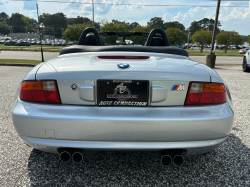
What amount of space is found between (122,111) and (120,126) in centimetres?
13

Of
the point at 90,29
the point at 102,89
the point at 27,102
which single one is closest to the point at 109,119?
the point at 102,89

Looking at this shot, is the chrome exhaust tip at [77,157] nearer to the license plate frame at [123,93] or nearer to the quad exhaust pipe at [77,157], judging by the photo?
the quad exhaust pipe at [77,157]

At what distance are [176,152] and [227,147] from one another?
56.1 inches

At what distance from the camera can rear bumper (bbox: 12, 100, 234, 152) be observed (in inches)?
65.5

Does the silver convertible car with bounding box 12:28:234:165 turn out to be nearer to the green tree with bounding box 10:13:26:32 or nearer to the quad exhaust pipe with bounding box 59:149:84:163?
the quad exhaust pipe with bounding box 59:149:84:163

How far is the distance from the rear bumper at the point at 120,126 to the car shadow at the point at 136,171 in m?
0.54

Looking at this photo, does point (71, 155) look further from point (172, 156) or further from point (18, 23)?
point (18, 23)

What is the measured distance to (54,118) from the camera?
5.50 ft

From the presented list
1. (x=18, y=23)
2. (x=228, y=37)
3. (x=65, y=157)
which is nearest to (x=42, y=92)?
(x=65, y=157)

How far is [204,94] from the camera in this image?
1.82 m

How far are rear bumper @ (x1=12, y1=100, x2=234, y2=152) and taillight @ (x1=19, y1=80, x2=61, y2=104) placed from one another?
0.07 m

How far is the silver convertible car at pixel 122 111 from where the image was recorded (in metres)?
1.67

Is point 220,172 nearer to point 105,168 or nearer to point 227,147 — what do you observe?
point 227,147

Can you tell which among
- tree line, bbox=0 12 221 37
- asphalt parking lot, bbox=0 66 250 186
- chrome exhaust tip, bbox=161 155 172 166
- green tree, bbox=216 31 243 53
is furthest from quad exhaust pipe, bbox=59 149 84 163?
tree line, bbox=0 12 221 37
